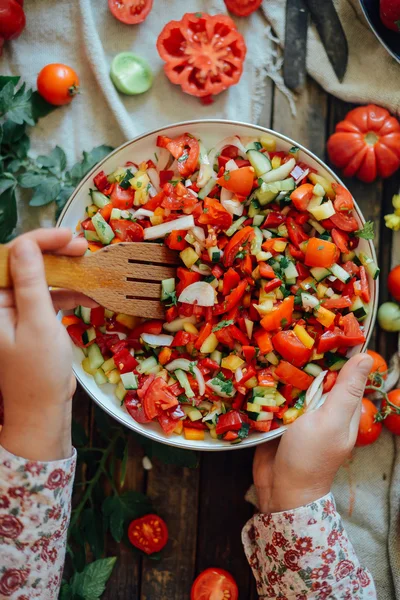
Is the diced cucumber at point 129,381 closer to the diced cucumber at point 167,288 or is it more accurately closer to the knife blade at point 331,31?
the diced cucumber at point 167,288

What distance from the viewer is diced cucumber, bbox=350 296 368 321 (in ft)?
6.70

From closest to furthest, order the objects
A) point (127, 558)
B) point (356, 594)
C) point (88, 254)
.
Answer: point (88, 254) → point (356, 594) → point (127, 558)

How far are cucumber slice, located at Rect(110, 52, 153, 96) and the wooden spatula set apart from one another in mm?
714

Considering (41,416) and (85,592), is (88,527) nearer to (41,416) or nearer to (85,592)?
(85,592)

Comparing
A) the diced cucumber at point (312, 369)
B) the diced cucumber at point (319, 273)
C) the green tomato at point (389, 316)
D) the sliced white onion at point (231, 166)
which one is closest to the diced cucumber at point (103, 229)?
the sliced white onion at point (231, 166)

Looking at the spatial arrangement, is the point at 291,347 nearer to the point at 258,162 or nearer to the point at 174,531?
the point at 258,162

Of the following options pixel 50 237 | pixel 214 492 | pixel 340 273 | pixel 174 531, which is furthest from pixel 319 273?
pixel 174 531

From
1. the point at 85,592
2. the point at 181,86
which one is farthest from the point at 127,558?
the point at 181,86

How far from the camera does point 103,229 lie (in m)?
2.05

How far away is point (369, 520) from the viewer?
7.64ft

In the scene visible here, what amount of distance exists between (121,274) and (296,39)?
120cm

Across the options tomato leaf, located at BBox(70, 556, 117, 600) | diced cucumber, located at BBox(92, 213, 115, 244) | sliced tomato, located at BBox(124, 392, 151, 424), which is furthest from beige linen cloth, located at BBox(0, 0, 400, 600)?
tomato leaf, located at BBox(70, 556, 117, 600)

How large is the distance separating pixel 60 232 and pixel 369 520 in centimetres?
161

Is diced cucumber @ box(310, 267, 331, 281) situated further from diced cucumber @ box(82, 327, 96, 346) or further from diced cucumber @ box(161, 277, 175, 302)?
diced cucumber @ box(82, 327, 96, 346)
